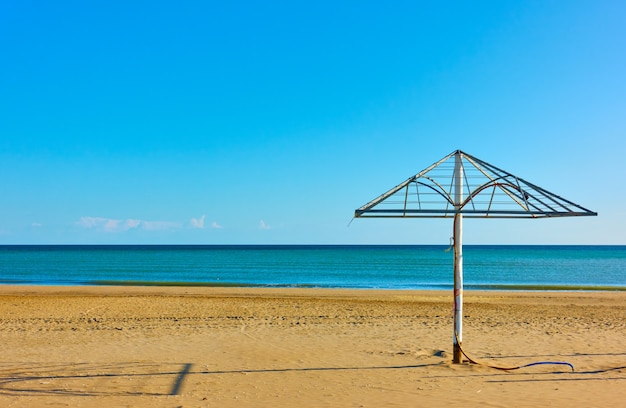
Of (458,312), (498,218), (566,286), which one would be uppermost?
(498,218)

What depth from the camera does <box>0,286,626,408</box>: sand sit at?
716cm

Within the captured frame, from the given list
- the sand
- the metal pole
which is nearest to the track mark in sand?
the sand

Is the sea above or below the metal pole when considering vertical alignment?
below

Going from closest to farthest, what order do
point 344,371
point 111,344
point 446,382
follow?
1. point 446,382
2. point 344,371
3. point 111,344

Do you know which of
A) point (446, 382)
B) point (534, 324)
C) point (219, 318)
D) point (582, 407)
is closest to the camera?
point (582, 407)

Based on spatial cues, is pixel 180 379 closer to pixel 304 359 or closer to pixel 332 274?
pixel 304 359

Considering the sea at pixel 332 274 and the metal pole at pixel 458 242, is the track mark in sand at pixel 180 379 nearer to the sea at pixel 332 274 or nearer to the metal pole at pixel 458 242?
the metal pole at pixel 458 242

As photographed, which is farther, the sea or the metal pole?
the sea

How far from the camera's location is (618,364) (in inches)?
352

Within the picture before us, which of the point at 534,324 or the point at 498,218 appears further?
the point at 534,324

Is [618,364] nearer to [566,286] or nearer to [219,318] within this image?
[219,318]

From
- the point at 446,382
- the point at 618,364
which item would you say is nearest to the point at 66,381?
the point at 446,382

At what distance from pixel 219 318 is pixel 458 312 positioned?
8.69 m

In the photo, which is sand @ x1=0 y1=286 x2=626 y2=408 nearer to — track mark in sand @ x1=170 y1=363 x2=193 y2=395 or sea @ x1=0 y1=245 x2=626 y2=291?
track mark in sand @ x1=170 y1=363 x2=193 y2=395
